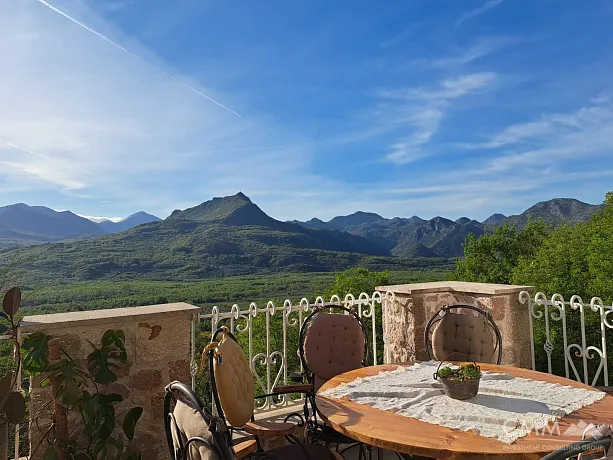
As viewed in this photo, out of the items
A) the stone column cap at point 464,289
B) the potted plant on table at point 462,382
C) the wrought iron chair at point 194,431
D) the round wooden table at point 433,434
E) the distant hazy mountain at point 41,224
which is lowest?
the round wooden table at point 433,434

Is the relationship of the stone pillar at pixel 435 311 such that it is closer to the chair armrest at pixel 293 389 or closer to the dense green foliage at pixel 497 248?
Result: the chair armrest at pixel 293 389

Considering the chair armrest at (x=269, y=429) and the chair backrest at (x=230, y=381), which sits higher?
the chair backrest at (x=230, y=381)

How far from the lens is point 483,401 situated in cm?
179

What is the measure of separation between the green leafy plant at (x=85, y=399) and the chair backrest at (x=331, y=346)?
1.12 m

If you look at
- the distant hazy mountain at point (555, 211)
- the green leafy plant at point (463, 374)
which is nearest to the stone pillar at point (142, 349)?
the green leafy plant at point (463, 374)

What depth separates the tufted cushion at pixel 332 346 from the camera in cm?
275

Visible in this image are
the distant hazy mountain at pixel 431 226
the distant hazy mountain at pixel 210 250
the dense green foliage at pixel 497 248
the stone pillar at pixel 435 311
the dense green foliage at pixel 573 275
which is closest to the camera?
the stone pillar at pixel 435 311

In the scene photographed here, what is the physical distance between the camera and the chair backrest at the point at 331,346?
275 cm

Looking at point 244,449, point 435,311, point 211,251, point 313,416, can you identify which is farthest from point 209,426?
point 211,251

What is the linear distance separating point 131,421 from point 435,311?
261cm

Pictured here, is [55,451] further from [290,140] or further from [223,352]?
[290,140]

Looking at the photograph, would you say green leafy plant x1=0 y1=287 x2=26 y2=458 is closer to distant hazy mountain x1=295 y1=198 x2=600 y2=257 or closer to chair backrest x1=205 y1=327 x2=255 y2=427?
chair backrest x1=205 y1=327 x2=255 y2=427

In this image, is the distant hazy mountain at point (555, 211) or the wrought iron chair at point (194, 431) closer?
the wrought iron chair at point (194, 431)

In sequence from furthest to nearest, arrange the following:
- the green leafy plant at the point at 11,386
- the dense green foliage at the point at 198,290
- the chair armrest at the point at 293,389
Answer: the dense green foliage at the point at 198,290 → the chair armrest at the point at 293,389 → the green leafy plant at the point at 11,386
